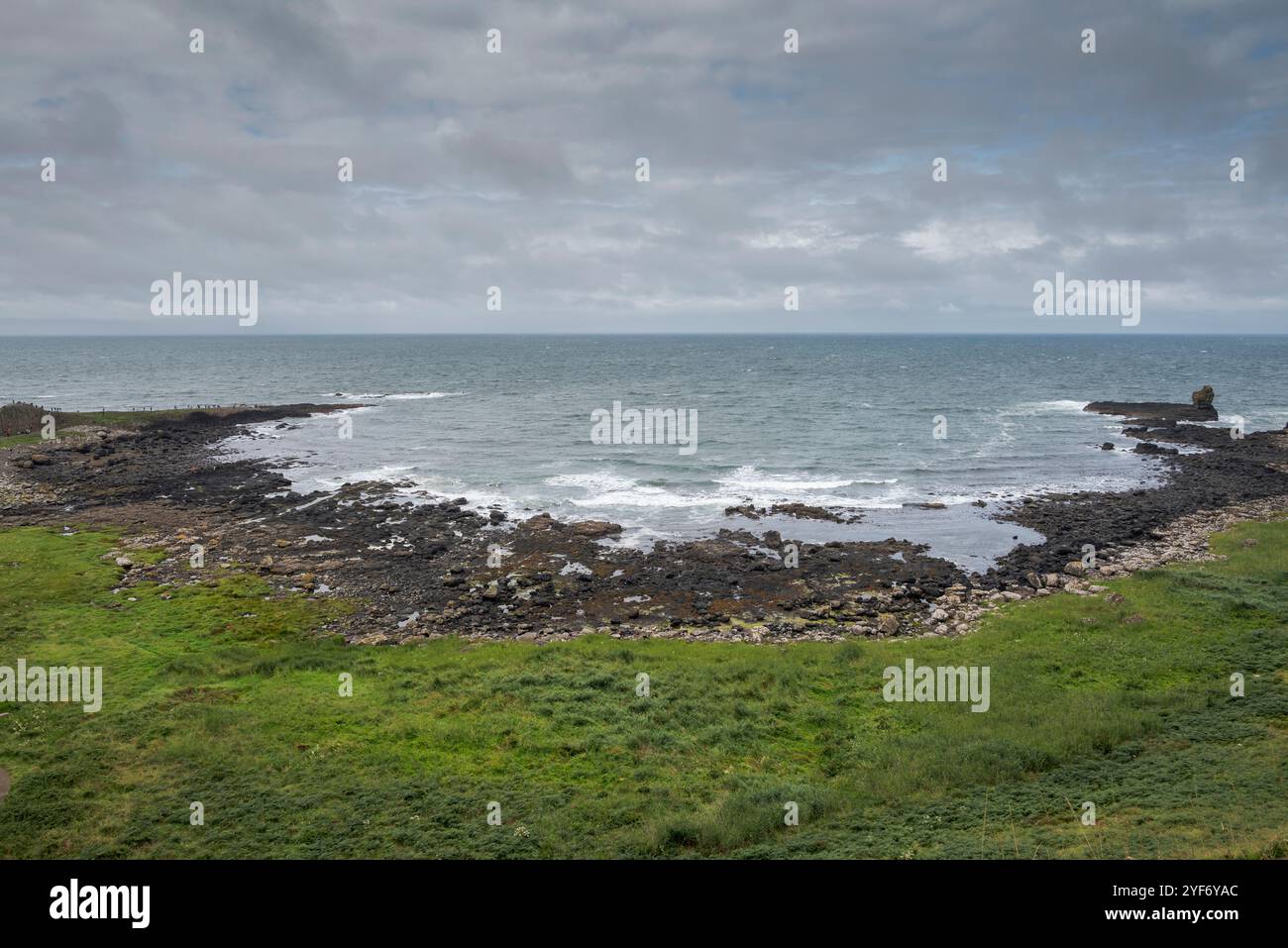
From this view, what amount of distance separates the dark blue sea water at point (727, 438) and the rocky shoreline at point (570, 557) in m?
3.51

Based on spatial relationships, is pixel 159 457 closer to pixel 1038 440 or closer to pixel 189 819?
pixel 189 819

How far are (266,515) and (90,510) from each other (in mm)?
10948

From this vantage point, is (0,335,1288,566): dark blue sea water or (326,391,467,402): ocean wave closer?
(0,335,1288,566): dark blue sea water

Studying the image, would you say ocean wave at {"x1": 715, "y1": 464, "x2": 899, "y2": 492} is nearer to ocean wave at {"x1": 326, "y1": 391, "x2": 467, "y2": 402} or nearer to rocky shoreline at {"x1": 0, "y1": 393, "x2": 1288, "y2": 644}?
rocky shoreline at {"x1": 0, "y1": 393, "x2": 1288, "y2": 644}

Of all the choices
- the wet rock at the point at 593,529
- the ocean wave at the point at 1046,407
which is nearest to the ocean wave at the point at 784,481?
the wet rock at the point at 593,529

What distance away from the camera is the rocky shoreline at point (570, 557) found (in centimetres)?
3288

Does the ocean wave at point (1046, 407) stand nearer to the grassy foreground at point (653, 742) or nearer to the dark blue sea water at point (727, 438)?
the dark blue sea water at point (727, 438)

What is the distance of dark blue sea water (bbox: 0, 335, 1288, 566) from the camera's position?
53.1 m

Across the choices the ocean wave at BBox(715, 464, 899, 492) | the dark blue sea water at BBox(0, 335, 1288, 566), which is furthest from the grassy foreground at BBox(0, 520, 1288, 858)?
the ocean wave at BBox(715, 464, 899, 492)

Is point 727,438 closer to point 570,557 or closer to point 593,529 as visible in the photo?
point 593,529

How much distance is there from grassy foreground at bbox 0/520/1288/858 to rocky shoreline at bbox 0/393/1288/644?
3.00 meters

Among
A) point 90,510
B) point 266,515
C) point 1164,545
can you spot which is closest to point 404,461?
point 266,515

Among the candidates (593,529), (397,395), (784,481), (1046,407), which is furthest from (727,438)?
(397,395)

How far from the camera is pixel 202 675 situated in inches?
1019
